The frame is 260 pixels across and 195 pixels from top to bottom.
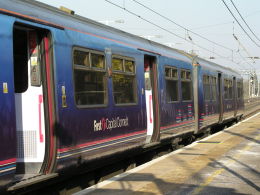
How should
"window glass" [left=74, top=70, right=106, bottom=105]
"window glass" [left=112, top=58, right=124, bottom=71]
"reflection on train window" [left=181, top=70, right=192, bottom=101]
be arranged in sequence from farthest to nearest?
1. "reflection on train window" [left=181, top=70, right=192, bottom=101]
2. "window glass" [left=112, top=58, right=124, bottom=71]
3. "window glass" [left=74, top=70, right=106, bottom=105]

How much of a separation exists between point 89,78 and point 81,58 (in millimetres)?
391

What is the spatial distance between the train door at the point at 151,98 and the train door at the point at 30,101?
433 centimetres

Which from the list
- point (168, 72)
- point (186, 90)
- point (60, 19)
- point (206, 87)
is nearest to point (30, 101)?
point (60, 19)

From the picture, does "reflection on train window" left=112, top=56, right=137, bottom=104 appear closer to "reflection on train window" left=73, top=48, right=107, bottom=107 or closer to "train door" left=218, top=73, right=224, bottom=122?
"reflection on train window" left=73, top=48, right=107, bottom=107

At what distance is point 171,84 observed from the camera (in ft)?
38.5

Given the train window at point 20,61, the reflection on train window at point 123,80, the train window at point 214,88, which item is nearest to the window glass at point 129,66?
the reflection on train window at point 123,80

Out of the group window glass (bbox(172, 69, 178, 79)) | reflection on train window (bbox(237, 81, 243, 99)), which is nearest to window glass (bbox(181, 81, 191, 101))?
window glass (bbox(172, 69, 178, 79))

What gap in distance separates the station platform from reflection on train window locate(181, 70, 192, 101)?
2.26 meters

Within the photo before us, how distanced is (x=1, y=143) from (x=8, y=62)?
102 centimetres

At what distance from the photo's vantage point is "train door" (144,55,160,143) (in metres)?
10.2

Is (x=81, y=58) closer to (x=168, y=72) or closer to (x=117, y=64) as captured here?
(x=117, y=64)

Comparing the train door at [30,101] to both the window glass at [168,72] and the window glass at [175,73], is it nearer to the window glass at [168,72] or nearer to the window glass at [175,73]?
the window glass at [168,72]

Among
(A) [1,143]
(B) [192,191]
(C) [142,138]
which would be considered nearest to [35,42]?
(A) [1,143]

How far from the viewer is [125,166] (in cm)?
981
